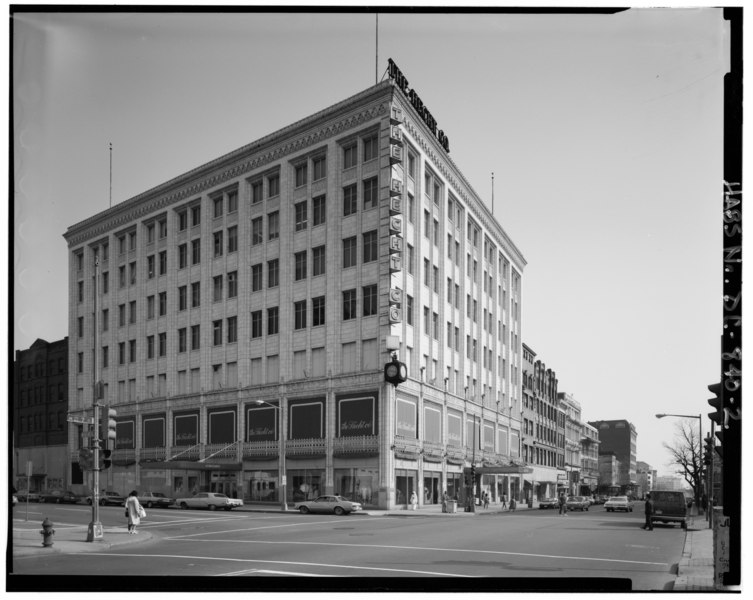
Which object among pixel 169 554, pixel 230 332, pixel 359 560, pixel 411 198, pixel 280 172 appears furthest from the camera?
pixel 230 332

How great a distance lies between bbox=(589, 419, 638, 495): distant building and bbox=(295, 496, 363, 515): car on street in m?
58.2

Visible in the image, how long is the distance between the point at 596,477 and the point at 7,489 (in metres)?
115

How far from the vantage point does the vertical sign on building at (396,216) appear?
48.8m

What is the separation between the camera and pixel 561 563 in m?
21.8

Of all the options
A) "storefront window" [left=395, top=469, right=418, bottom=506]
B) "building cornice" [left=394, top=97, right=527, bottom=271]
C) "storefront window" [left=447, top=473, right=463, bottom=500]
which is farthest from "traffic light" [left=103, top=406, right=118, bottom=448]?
"storefront window" [left=447, top=473, right=463, bottom=500]

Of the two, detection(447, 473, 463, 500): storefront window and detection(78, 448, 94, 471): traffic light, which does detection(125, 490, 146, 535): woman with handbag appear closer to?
detection(78, 448, 94, 471): traffic light

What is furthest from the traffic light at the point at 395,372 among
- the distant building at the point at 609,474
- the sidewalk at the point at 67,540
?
the distant building at the point at 609,474

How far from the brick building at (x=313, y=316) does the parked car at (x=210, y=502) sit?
14.1ft

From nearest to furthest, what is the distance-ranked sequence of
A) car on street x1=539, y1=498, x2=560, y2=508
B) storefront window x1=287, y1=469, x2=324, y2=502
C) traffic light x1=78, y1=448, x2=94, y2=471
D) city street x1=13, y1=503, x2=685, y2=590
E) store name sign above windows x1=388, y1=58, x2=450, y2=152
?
1. city street x1=13, y1=503, x2=685, y2=590
2. traffic light x1=78, y1=448, x2=94, y2=471
3. store name sign above windows x1=388, y1=58, x2=450, y2=152
4. storefront window x1=287, y1=469, x2=324, y2=502
5. car on street x1=539, y1=498, x2=560, y2=508

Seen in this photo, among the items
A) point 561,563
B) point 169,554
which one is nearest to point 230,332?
point 169,554

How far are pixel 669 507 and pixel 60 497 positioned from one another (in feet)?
154

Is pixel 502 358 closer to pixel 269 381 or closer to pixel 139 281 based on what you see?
pixel 269 381

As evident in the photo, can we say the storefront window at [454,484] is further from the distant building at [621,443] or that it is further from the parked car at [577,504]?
the distant building at [621,443]

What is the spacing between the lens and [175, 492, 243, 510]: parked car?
178 ft
